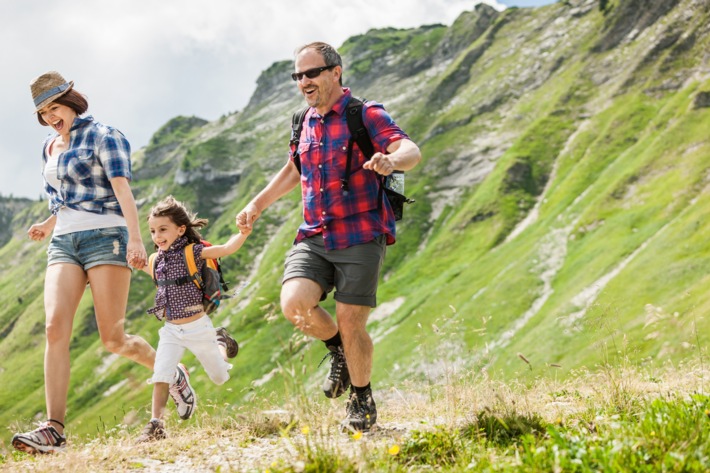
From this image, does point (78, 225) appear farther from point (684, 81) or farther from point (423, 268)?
point (684, 81)

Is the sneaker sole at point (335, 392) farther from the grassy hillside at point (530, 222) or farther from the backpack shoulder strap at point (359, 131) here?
the grassy hillside at point (530, 222)

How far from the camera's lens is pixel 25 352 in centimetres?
16988

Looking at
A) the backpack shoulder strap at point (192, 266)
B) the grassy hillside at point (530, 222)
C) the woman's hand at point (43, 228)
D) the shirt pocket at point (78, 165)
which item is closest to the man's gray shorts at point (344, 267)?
the backpack shoulder strap at point (192, 266)

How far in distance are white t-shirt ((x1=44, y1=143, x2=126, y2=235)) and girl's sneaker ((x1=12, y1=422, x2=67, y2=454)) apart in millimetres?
2423

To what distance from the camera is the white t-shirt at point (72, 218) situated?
7910mm

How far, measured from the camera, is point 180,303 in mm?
8250

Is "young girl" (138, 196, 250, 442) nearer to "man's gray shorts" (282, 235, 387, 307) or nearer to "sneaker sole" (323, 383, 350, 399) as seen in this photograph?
"man's gray shorts" (282, 235, 387, 307)

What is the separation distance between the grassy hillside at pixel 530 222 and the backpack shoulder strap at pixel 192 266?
26.2 meters

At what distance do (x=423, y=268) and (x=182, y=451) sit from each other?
112 meters

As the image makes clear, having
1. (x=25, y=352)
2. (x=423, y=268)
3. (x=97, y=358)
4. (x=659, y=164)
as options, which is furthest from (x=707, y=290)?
(x=25, y=352)

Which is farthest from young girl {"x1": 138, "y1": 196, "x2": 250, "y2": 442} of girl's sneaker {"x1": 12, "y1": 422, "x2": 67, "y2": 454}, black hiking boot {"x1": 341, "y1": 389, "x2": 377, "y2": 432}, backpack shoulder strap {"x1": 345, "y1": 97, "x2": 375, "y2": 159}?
black hiking boot {"x1": 341, "y1": 389, "x2": 377, "y2": 432}

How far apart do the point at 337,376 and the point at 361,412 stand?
78 cm

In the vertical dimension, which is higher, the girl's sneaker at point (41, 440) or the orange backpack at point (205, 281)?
the orange backpack at point (205, 281)

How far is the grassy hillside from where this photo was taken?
6469 cm
